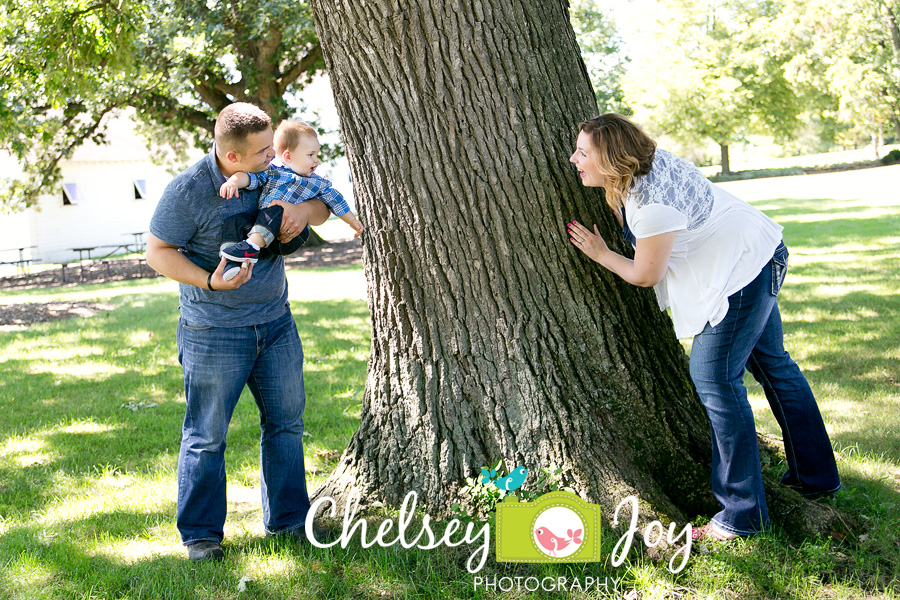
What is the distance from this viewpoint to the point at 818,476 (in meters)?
3.56

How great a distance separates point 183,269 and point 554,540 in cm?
191

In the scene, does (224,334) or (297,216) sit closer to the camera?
(224,334)

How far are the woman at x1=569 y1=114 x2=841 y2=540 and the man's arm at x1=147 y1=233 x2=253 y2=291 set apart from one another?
59.1 inches

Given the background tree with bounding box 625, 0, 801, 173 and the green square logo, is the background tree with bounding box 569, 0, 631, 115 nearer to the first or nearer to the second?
the background tree with bounding box 625, 0, 801, 173

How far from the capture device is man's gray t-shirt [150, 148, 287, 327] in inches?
124

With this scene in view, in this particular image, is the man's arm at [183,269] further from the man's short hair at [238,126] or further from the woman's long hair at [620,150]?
the woman's long hair at [620,150]

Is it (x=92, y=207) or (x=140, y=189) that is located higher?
(x=140, y=189)

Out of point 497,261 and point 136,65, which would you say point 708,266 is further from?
point 136,65

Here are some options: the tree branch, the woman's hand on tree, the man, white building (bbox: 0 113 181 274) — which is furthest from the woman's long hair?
white building (bbox: 0 113 181 274)

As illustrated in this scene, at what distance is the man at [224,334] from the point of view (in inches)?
124

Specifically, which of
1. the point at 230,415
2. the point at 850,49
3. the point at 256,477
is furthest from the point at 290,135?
the point at 850,49

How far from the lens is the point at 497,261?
11.2 ft

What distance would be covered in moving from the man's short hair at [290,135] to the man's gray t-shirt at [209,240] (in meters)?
0.35

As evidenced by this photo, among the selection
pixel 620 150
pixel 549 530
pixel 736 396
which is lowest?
pixel 549 530
